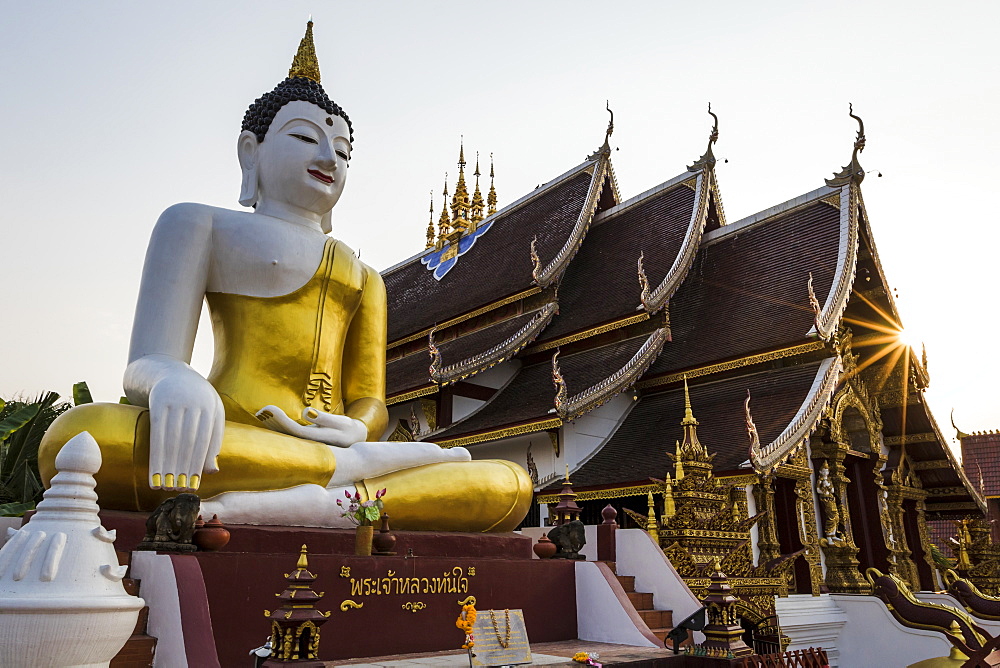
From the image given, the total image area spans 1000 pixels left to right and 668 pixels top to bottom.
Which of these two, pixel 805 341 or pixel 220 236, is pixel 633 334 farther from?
pixel 220 236

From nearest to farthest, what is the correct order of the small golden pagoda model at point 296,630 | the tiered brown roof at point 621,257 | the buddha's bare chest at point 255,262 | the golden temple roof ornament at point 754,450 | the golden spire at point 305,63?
the small golden pagoda model at point 296,630
the buddha's bare chest at point 255,262
the golden spire at point 305,63
the golden temple roof ornament at point 754,450
the tiered brown roof at point 621,257

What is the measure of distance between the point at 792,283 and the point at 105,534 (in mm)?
9410

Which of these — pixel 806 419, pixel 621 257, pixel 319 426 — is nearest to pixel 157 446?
pixel 319 426

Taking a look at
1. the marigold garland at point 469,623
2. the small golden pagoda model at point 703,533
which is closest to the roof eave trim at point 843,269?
the small golden pagoda model at point 703,533

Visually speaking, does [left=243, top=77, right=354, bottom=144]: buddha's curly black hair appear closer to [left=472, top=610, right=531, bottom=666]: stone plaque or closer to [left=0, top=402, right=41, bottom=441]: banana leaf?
[left=472, top=610, right=531, bottom=666]: stone plaque

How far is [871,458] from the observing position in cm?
1124

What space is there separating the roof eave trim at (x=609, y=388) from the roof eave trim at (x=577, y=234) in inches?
88.8

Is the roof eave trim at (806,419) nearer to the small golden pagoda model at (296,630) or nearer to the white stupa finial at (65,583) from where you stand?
the small golden pagoda model at (296,630)

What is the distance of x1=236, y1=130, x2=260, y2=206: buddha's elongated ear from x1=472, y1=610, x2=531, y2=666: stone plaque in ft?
11.7

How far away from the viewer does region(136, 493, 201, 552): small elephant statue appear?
13.0 feet

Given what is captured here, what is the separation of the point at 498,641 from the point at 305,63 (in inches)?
181


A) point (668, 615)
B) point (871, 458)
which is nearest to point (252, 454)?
point (668, 615)

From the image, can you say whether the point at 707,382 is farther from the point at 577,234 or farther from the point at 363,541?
the point at 363,541

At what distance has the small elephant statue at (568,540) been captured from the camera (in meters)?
5.88
